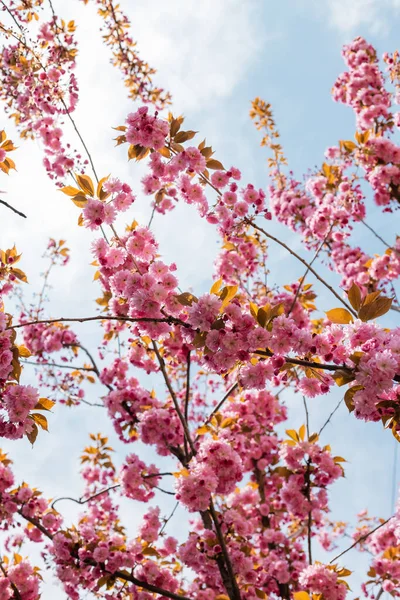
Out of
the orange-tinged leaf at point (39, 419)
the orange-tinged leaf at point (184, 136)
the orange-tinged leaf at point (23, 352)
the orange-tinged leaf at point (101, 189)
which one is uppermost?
the orange-tinged leaf at point (184, 136)

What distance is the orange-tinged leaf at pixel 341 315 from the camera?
2424mm

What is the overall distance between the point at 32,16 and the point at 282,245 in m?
3.63

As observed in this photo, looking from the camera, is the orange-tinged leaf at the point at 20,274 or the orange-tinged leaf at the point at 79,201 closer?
→ the orange-tinged leaf at the point at 79,201

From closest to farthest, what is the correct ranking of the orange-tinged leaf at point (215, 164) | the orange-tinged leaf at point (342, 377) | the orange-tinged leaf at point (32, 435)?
1. the orange-tinged leaf at point (342, 377)
2. the orange-tinged leaf at point (32, 435)
3. the orange-tinged leaf at point (215, 164)

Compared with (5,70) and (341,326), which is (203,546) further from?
(5,70)

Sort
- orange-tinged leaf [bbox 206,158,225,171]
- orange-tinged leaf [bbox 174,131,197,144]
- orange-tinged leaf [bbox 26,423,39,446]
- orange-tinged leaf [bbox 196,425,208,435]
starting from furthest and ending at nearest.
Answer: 1. orange-tinged leaf [bbox 196,425,208,435]
2. orange-tinged leaf [bbox 206,158,225,171]
3. orange-tinged leaf [bbox 174,131,197,144]
4. orange-tinged leaf [bbox 26,423,39,446]

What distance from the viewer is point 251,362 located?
271cm

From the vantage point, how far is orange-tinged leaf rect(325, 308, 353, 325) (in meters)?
2.42

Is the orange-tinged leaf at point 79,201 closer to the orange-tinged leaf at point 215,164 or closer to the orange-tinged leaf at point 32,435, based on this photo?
the orange-tinged leaf at point 215,164

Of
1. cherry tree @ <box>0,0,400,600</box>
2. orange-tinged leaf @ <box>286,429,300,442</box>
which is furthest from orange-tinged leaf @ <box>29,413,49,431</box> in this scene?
orange-tinged leaf @ <box>286,429,300,442</box>

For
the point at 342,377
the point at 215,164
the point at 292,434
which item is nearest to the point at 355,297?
the point at 342,377

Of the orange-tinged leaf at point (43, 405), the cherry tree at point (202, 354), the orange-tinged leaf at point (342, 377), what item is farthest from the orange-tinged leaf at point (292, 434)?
the orange-tinged leaf at point (43, 405)

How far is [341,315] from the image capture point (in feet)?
7.98

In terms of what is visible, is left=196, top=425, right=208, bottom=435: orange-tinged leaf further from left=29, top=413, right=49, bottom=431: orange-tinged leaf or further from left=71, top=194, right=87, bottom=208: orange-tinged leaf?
left=71, top=194, right=87, bottom=208: orange-tinged leaf
